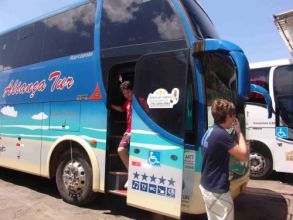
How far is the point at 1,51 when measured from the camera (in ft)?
29.7

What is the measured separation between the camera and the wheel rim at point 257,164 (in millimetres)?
10070

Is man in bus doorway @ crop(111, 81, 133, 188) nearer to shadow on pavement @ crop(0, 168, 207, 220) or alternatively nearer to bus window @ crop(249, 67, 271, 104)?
shadow on pavement @ crop(0, 168, 207, 220)

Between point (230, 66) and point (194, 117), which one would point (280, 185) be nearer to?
point (230, 66)

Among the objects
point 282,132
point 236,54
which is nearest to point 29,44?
point 236,54

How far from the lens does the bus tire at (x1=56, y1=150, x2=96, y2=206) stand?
6.26m

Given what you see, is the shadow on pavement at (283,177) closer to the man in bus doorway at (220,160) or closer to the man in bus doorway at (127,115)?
the man in bus doorway at (127,115)

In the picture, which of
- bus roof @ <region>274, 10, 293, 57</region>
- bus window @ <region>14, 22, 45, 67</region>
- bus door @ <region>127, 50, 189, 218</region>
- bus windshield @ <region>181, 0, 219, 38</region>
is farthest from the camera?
bus roof @ <region>274, 10, 293, 57</region>

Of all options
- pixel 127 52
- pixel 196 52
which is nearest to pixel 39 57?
pixel 127 52

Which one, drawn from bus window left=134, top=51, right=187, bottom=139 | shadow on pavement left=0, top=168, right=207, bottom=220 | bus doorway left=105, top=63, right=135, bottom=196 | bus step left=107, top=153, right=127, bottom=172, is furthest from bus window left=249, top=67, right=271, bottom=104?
bus window left=134, top=51, right=187, bottom=139

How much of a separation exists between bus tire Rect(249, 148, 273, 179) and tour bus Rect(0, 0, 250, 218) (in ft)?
14.0

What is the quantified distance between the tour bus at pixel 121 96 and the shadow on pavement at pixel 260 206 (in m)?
1.00

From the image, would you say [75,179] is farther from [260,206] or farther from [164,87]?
[260,206]

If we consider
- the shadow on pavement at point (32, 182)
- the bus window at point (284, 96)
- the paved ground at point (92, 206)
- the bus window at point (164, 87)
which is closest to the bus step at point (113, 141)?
the bus window at point (164, 87)

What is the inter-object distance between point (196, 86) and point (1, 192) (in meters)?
4.92
